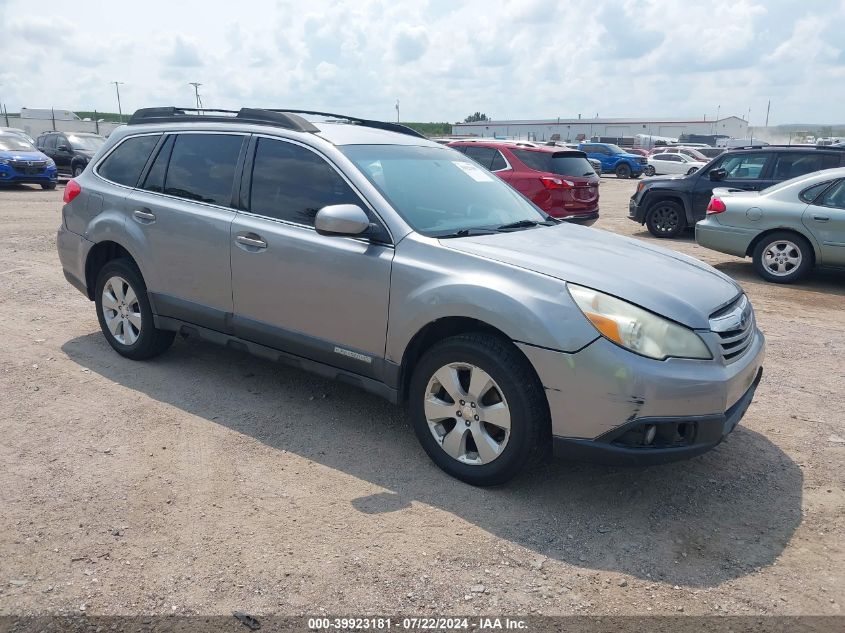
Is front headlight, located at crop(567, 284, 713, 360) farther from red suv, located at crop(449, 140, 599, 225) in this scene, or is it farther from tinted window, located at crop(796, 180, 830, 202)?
red suv, located at crop(449, 140, 599, 225)

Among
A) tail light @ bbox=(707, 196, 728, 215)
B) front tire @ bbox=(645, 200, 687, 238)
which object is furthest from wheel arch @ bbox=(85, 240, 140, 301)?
front tire @ bbox=(645, 200, 687, 238)

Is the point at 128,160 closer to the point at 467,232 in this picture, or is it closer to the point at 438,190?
the point at 438,190

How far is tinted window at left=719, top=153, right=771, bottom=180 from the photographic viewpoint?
1150 centimetres

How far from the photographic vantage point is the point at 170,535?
324 cm

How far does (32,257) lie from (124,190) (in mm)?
5250

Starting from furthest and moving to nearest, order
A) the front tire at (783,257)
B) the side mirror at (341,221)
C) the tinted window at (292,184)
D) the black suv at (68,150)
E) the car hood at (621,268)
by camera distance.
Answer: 1. the black suv at (68,150)
2. the front tire at (783,257)
3. the tinted window at (292,184)
4. the side mirror at (341,221)
5. the car hood at (621,268)

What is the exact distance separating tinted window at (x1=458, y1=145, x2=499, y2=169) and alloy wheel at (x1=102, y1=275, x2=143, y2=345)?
7683 mm

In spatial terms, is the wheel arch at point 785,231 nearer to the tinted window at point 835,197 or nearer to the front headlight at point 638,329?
the tinted window at point 835,197

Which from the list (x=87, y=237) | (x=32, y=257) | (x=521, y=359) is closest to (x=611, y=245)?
(x=521, y=359)

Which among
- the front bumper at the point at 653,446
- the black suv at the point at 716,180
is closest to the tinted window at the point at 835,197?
the black suv at the point at 716,180

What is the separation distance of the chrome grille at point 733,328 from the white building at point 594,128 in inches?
2893

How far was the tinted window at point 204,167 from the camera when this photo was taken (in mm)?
4742

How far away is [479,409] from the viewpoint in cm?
A: 359

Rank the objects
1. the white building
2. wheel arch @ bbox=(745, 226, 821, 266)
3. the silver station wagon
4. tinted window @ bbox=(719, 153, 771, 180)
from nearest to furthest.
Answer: the silver station wagon, wheel arch @ bbox=(745, 226, 821, 266), tinted window @ bbox=(719, 153, 771, 180), the white building
